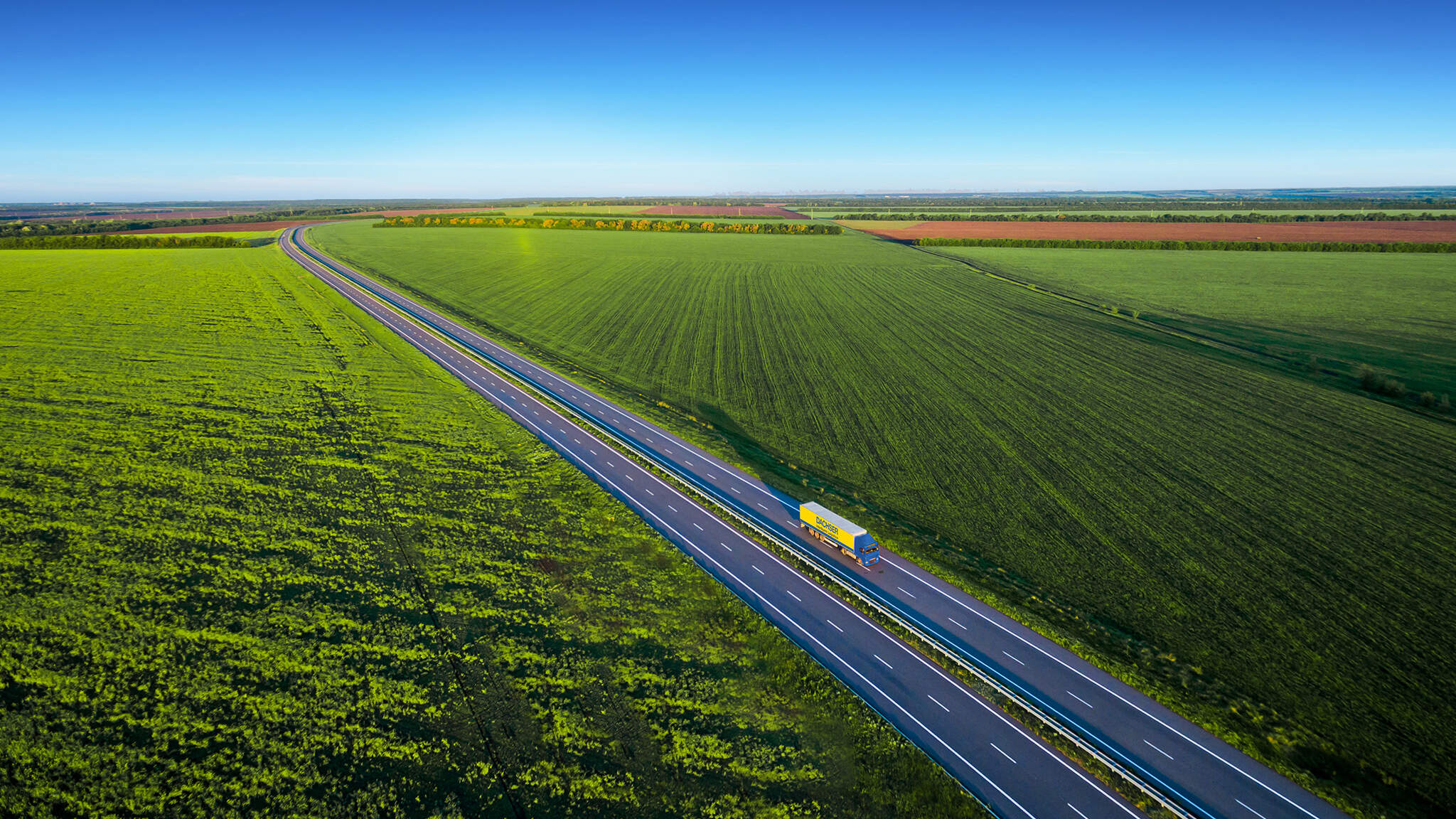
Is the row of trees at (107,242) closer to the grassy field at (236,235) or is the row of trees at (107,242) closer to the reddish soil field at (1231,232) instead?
the grassy field at (236,235)

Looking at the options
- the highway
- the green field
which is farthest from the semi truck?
the green field

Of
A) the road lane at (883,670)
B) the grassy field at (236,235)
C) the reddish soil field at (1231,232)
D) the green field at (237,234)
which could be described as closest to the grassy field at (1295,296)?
the reddish soil field at (1231,232)

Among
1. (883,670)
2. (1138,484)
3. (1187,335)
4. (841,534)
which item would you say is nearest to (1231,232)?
(1187,335)

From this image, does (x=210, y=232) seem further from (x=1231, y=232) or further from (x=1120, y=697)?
(x=1231, y=232)

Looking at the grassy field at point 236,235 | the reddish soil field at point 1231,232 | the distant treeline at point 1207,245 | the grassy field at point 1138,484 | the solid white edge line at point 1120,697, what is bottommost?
the solid white edge line at point 1120,697

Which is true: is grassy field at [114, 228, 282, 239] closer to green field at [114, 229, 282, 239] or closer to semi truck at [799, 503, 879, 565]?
green field at [114, 229, 282, 239]

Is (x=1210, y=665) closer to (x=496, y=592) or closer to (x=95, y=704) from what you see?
(x=496, y=592)
